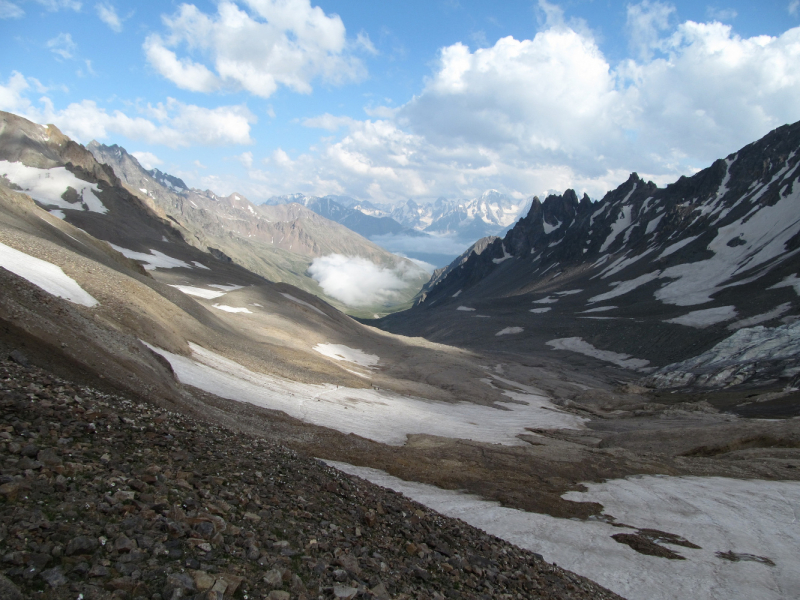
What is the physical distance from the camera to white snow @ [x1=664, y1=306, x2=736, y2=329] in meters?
87.1

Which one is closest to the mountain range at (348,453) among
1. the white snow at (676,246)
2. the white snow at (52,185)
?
the white snow at (676,246)

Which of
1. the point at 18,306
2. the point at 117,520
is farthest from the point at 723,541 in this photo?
the point at 18,306

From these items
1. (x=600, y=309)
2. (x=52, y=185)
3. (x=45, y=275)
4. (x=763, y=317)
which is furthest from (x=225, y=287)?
(x=763, y=317)

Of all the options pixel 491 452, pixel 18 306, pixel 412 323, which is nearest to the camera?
pixel 18 306

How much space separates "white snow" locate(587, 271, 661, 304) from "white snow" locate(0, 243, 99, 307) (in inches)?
4926

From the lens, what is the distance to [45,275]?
26.0 m

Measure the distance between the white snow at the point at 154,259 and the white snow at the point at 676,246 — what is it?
130m

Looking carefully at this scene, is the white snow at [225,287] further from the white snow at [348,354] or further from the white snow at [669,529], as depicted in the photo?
the white snow at [669,529]

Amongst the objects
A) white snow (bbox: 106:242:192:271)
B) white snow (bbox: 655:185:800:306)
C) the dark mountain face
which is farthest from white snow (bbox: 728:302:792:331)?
white snow (bbox: 106:242:192:271)

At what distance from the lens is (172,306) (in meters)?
37.2

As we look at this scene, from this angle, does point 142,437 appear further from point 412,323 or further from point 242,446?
point 412,323

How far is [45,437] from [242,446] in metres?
5.21

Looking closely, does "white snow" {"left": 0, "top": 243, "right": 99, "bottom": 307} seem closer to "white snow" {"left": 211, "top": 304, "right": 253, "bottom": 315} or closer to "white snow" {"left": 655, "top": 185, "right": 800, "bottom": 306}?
"white snow" {"left": 211, "top": 304, "right": 253, "bottom": 315}

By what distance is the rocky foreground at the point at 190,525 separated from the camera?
541 centimetres
